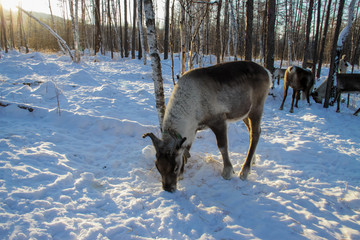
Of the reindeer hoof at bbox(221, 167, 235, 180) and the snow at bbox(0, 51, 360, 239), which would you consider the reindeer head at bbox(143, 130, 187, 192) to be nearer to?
the snow at bbox(0, 51, 360, 239)

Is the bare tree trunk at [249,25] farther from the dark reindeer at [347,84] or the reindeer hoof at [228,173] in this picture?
the reindeer hoof at [228,173]

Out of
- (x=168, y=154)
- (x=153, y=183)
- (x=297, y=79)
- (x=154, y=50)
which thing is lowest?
(x=153, y=183)

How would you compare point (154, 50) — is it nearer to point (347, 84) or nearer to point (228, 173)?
point (228, 173)

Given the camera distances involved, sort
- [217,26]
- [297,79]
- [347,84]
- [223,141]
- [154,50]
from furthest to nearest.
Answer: [217,26]
[297,79]
[347,84]
[154,50]
[223,141]

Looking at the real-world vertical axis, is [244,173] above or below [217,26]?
below

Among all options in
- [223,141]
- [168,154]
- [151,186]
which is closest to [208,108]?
[223,141]

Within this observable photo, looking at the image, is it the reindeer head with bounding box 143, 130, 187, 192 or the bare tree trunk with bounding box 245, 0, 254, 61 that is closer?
the reindeer head with bounding box 143, 130, 187, 192

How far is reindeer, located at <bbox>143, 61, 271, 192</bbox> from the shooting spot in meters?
2.97

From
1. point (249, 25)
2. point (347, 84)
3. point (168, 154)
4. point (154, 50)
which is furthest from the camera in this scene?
point (249, 25)

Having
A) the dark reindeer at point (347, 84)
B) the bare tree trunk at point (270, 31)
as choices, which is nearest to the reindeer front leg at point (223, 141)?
the dark reindeer at point (347, 84)

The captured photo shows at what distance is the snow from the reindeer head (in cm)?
23

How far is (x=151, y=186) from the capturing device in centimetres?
330

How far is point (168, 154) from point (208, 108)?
37.4 inches

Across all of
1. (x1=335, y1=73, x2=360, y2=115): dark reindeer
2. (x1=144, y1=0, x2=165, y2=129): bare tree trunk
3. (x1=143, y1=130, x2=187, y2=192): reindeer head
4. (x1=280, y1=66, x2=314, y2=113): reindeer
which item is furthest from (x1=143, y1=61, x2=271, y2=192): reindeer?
(x1=335, y1=73, x2=360, y2=115): dark reindeer
